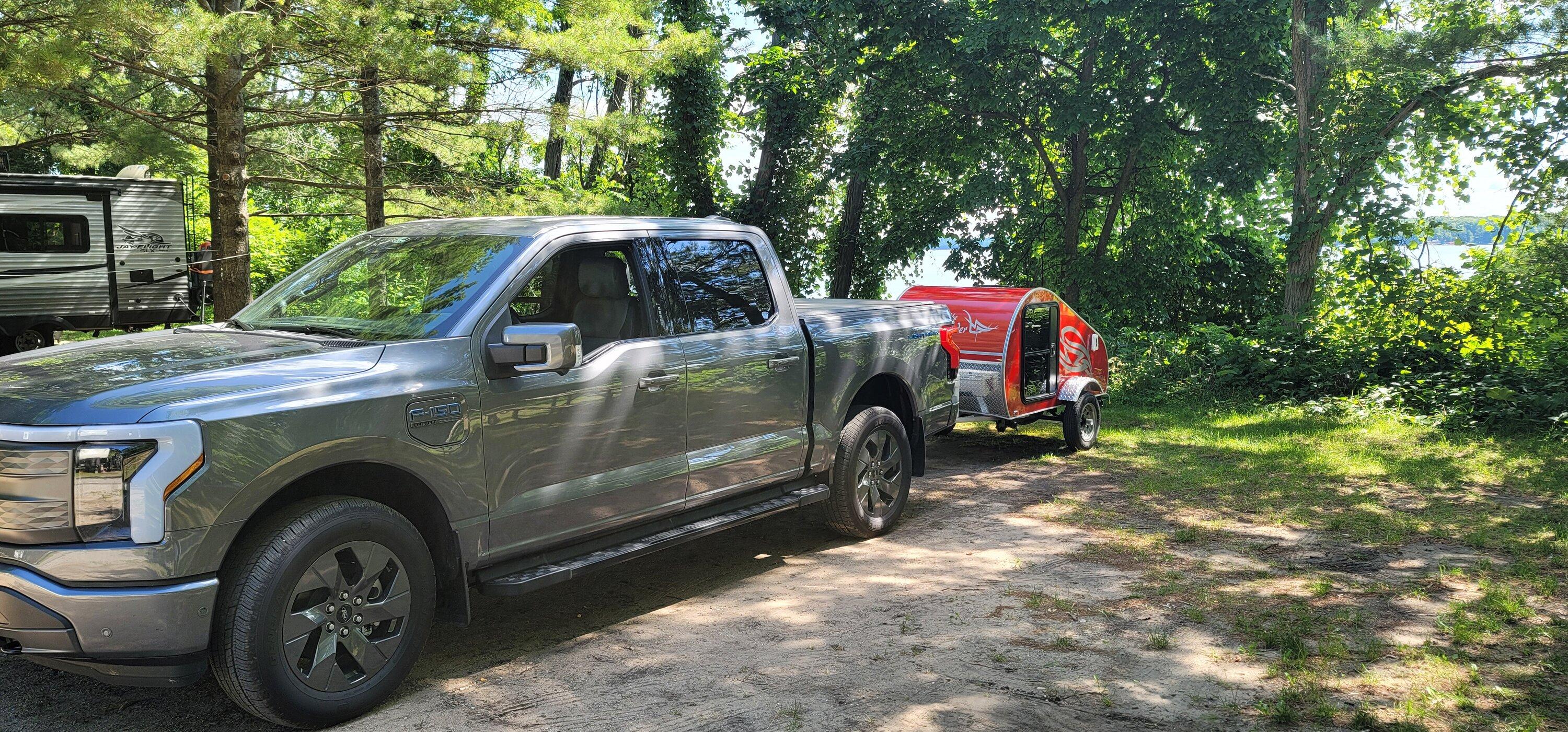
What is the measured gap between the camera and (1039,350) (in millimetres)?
10016

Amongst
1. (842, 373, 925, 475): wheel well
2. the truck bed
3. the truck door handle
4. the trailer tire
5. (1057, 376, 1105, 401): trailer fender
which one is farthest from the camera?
the trailer tire

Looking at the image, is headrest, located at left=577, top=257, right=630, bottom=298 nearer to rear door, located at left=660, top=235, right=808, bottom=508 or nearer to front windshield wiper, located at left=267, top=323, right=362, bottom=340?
rear door, located at left=660, top=235, right=808, bottom=508

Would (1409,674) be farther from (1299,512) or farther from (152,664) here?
(152,664)

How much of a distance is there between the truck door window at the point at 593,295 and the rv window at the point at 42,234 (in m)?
15.6

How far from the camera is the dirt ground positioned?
13.7ft

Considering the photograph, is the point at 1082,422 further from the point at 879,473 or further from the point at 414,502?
the point at 414,502

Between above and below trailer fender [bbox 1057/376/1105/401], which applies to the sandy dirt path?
below

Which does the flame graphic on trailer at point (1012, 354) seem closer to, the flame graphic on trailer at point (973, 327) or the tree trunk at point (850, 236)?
the flame graphic on trailer at point (973, 327)

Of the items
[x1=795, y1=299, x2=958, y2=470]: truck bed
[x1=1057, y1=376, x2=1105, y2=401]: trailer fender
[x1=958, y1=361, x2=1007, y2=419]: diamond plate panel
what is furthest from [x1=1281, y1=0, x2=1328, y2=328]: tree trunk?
[x1=795, y1=299, x2=958, y2=470]: truck bed

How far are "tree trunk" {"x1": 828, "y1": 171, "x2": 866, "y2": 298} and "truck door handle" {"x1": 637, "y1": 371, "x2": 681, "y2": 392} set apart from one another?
54.5 feet

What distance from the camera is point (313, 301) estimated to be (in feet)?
16.8

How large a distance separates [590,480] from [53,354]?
7.41ft

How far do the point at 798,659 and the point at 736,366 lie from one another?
63.9 inches

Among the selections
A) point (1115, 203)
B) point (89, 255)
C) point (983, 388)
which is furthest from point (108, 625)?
point (1115, 203)
